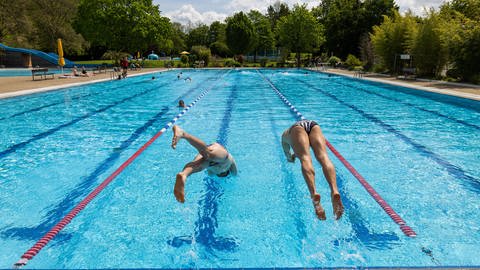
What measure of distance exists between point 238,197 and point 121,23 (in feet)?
114

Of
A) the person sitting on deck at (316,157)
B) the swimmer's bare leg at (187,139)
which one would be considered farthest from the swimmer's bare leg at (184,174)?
the person sitting on deck at (316,157)

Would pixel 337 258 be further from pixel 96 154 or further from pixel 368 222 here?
pixel 96 154

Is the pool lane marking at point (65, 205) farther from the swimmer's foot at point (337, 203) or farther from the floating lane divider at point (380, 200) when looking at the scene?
the floating lane divider at point (380, 200)

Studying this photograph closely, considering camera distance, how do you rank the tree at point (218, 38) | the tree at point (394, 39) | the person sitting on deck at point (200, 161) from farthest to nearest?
the tree at point (218, 38) → the tree at point (394, 39) → the person sitting on deck at point (200, 161)

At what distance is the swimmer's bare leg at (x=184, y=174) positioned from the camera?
10.6ft

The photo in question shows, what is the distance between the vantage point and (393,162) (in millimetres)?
6121

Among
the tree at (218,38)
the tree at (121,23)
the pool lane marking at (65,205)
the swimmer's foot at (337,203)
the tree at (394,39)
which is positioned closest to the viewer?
the swimmer's foot at (337,203)

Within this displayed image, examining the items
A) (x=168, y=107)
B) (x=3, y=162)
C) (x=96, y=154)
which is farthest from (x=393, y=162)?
(x=168, y=107)

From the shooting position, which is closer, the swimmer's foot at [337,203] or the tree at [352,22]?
the swimmer's foot at [337,203]

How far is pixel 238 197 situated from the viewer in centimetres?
477

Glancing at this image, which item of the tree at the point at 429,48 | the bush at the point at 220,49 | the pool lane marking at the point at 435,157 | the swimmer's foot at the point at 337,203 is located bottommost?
the pool lane marking at the point at 435,157

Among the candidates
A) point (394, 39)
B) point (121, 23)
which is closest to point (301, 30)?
point (394, 39)

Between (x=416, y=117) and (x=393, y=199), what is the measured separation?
6.92 meters

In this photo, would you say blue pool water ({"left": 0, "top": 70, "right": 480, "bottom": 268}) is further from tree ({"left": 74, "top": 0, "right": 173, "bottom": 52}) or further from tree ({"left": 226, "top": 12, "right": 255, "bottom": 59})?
tree ({"left": 226, "top": 12, "right": 255, "bottom": 59})
